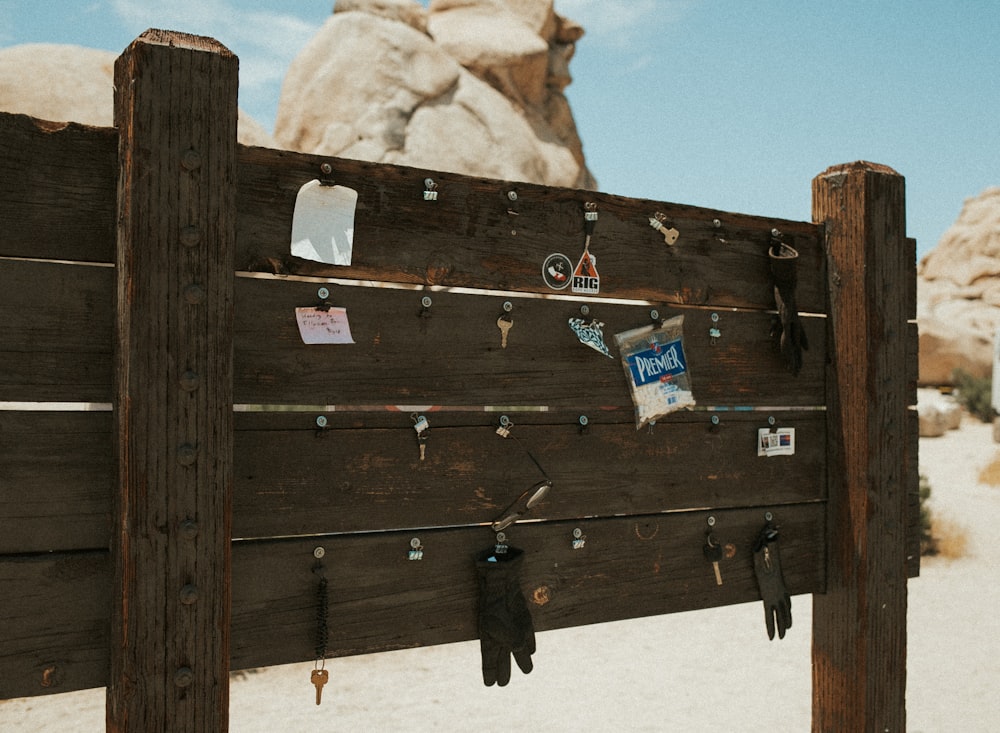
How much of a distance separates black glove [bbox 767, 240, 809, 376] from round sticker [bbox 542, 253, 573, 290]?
2.61 ft

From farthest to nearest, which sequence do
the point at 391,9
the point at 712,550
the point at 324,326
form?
1. the point at 391,9
2. the point at 712,550
3. the point at 324,326

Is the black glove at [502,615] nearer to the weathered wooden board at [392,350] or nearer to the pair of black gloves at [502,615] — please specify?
the pair of black gloves at [502,615]

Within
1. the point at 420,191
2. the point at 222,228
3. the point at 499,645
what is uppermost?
the point at 420,191

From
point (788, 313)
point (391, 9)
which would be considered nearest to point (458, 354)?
point (788, 313)

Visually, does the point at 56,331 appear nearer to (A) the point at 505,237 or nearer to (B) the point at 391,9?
(A) the point at 505,237

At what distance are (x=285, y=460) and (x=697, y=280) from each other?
4.68ft

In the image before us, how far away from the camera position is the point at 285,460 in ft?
6.88

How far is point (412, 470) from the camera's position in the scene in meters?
2.26

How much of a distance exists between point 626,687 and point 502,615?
159 inches

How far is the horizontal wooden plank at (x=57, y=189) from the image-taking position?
1.84m

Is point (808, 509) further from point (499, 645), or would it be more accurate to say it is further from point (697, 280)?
point (499, 645)

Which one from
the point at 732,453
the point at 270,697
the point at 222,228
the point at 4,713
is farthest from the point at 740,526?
the point at 4,713

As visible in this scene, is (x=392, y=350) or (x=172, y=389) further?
(x=392, y=350)

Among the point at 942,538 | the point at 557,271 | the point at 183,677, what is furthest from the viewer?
the point at 942,538
